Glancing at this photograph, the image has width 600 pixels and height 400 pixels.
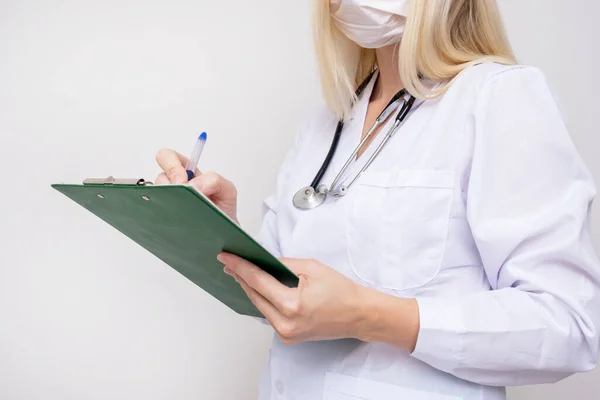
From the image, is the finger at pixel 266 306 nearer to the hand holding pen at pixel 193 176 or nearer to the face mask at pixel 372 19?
the hand holding pen at pixel 193 176

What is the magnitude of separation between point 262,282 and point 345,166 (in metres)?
0.30

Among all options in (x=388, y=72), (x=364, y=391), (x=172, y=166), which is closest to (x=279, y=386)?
(x=364, y=391)

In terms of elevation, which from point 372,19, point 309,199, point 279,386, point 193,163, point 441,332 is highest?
point 372,19

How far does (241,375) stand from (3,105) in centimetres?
86

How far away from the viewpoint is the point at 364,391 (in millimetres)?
823

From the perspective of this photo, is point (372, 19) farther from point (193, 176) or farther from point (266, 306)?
point (266, 306)

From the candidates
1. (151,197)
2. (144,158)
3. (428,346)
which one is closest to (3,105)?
(144,158)

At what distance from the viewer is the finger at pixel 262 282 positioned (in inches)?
28.4

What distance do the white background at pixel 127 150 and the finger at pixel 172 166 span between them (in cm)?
47

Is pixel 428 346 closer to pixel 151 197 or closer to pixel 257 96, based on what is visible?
pixel 151 197

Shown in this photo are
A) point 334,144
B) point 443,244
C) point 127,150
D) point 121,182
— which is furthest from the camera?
point 127,150

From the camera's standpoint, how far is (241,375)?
1.44 metres

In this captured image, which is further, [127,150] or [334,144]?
[127,150]

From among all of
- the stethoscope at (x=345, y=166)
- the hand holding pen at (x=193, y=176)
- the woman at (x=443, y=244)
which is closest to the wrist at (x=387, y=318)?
the woman at (x=443, y=244)
